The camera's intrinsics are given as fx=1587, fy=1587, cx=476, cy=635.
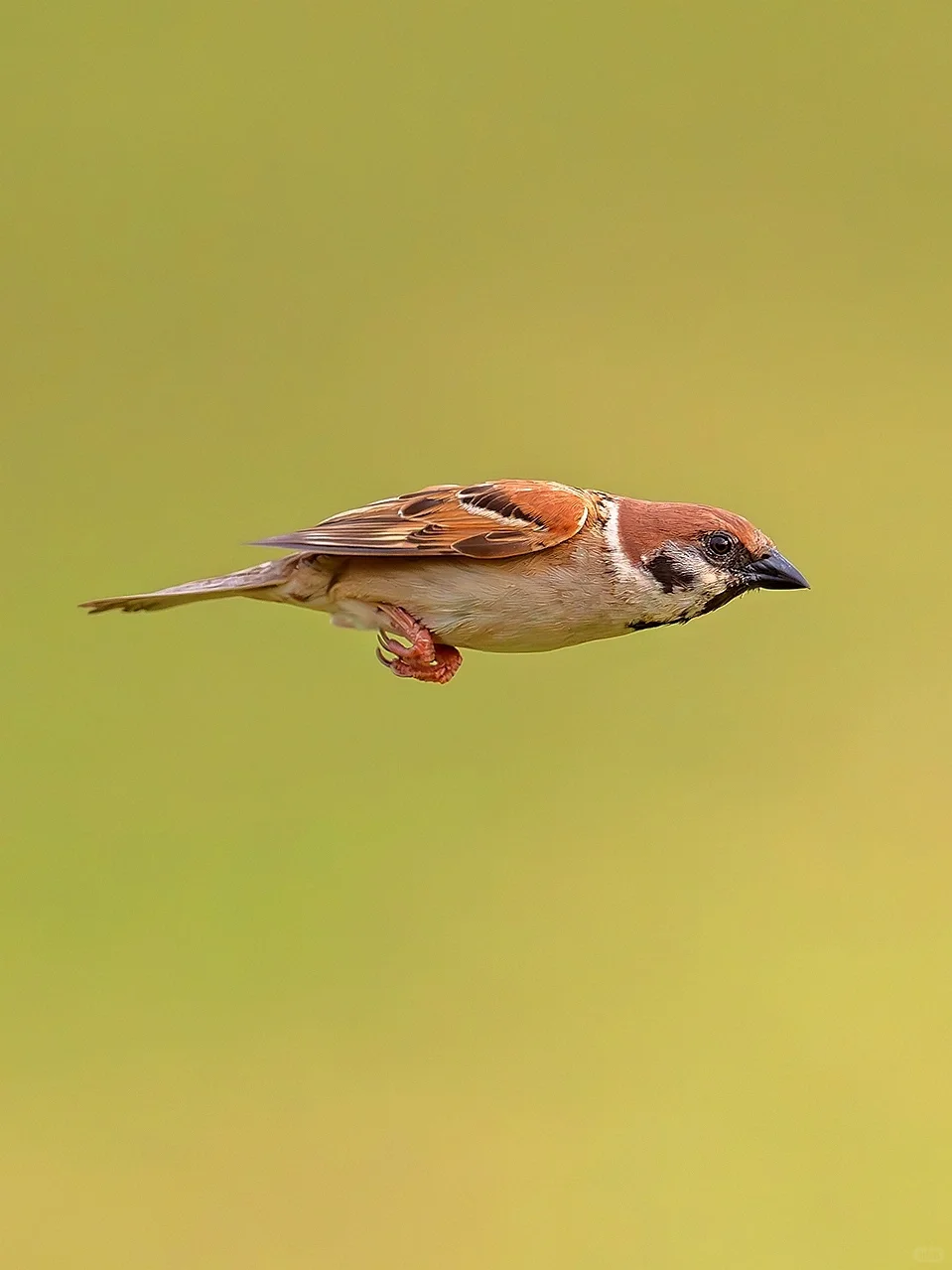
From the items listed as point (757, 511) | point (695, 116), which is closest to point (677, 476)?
point (757, 511)

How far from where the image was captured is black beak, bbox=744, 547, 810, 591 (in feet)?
10.1

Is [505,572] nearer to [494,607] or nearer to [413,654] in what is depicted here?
[494,607]

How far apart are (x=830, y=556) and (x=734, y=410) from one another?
0.87m

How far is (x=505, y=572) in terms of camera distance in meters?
3.18

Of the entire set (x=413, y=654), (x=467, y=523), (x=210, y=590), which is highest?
(x=467, y=523)

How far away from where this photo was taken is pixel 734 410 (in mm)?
7496

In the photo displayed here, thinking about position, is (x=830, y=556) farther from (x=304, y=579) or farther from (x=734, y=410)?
(x=304, y=579)

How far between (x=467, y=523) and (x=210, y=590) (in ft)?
1.77

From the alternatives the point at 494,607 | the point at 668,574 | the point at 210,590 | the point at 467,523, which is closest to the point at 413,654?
the point at 494,607

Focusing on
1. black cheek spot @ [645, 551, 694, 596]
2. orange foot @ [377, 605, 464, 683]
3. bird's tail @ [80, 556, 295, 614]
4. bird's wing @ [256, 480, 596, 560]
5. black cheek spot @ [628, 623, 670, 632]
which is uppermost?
bird's wing @ [256, 480, 596, 560]

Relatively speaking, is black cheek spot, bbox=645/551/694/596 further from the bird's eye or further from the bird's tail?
the bird's tail

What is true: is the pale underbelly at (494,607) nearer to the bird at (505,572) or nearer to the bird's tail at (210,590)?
the bird at (505,572)

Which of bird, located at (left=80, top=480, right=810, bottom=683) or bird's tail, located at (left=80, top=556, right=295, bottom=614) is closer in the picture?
bird's tail, located at (left=80, top=556, right=295, bottom=614)

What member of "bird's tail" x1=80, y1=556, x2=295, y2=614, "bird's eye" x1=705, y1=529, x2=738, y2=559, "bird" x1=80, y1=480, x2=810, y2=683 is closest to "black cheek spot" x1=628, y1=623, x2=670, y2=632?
"bird" x1=80, y1=480, x2=810, y2=683
